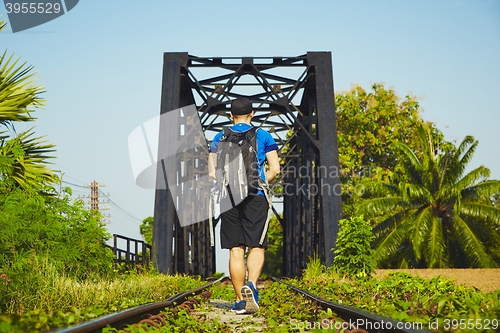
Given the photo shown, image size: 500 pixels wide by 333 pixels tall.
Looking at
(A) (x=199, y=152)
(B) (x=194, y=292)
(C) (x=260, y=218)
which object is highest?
(A) (x=199, y=152)

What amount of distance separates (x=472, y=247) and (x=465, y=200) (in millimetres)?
2640

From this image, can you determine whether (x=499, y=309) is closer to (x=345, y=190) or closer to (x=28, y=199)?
(x=28, y=199)

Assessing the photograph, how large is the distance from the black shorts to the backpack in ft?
0.32

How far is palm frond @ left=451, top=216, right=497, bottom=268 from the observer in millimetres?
29852

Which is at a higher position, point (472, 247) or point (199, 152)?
→ point (199, 152)

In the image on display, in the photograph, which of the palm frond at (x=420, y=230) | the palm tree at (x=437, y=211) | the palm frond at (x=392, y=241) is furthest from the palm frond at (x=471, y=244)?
the palm frond at (x=392, y=241)

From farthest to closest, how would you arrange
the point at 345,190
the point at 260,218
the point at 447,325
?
the point at 345,190 → the point at 260,218 → the point at 447,325

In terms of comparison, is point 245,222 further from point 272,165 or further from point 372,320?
point 372,320

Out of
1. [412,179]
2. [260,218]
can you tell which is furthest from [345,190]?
[260,218]

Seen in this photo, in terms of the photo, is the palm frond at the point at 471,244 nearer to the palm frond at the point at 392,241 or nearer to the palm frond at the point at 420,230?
the palm frond at the point at 420,230

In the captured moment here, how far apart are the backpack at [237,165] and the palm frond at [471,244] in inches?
994

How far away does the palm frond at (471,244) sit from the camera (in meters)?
29.9

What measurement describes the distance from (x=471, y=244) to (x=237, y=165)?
26.0 meters

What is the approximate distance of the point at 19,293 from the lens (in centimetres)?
633
